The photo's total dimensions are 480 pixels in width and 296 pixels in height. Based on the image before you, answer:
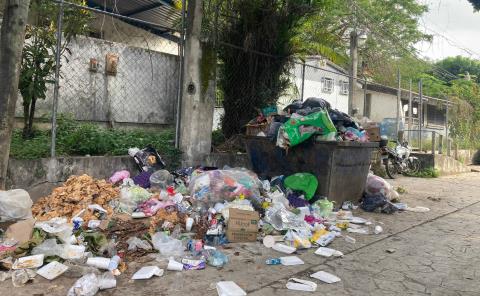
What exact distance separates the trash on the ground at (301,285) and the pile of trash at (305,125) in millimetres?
2587

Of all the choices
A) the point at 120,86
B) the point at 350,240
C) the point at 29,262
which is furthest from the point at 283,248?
the point at 120,86

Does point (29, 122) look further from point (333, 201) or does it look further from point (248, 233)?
point (333, 201)

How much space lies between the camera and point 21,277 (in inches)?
117

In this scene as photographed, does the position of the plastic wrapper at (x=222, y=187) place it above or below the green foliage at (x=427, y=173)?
above

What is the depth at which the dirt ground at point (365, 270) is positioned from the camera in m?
3.03

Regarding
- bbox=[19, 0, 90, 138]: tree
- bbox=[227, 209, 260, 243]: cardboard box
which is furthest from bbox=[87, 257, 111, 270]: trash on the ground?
bbox=[19, 0, 90, 138]: tree

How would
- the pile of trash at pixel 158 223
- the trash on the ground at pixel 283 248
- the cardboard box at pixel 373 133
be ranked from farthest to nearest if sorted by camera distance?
1. the cardboard box at pixel 373 133
2. the trash on the ground at pixel 283 248
3. the pile of trash at pixel 158 223

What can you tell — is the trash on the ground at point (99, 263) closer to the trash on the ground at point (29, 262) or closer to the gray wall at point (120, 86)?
the trash on the ground at point (29, 262)

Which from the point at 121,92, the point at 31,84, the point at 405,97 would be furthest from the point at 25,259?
the point at 405,97

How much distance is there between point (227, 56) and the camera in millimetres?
7160

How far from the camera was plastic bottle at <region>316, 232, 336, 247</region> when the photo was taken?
14.0 ft

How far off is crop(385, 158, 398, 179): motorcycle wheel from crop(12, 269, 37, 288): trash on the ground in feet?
29.6

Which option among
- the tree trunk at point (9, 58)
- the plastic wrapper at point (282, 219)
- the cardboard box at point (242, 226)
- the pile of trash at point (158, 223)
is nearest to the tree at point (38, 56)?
the tree trunk at point (9, 58)

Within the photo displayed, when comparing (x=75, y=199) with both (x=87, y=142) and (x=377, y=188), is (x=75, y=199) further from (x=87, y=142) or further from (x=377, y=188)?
(x=377, y=188)
